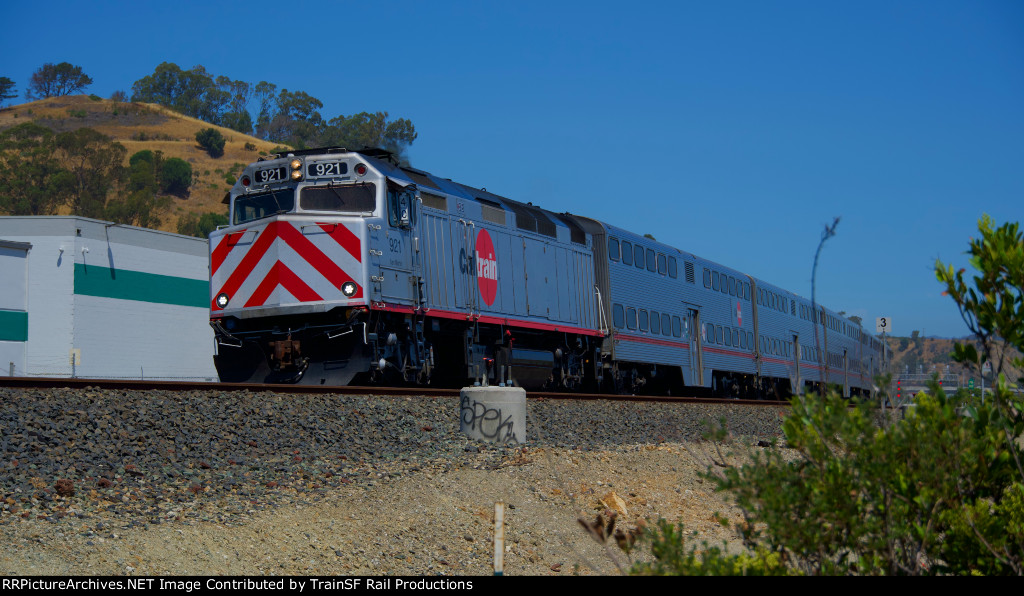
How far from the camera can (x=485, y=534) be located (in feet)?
25.9

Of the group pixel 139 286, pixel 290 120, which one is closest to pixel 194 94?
pixel 290 120

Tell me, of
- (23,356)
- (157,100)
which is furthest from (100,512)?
(157,100)

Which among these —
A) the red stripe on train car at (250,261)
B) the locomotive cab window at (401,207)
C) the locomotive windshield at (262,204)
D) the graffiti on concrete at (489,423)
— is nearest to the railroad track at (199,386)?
the red stripe on train car at (250,261)

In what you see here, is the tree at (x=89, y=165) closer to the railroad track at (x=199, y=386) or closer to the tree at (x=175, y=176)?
the tree at (x=175, y=176)

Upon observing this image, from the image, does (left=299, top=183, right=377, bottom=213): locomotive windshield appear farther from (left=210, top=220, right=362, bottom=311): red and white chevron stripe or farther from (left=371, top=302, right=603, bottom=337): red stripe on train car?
(left=371, top=302, right=603, bottom=337): red stripe on train car

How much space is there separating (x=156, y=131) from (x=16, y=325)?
112m

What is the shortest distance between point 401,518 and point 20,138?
117 m

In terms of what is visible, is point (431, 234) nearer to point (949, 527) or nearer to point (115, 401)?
point (115, 401)

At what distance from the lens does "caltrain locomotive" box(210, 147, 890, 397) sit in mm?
13516

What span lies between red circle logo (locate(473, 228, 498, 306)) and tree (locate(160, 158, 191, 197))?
328 ft

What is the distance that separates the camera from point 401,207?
14.4m

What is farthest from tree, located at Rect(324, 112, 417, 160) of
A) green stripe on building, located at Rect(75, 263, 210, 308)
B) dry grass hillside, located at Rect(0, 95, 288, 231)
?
green stripe on building, located at Rect(75, 263, 210, 308)

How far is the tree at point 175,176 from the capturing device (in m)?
107

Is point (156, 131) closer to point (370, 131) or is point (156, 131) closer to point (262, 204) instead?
point (370, 131)
